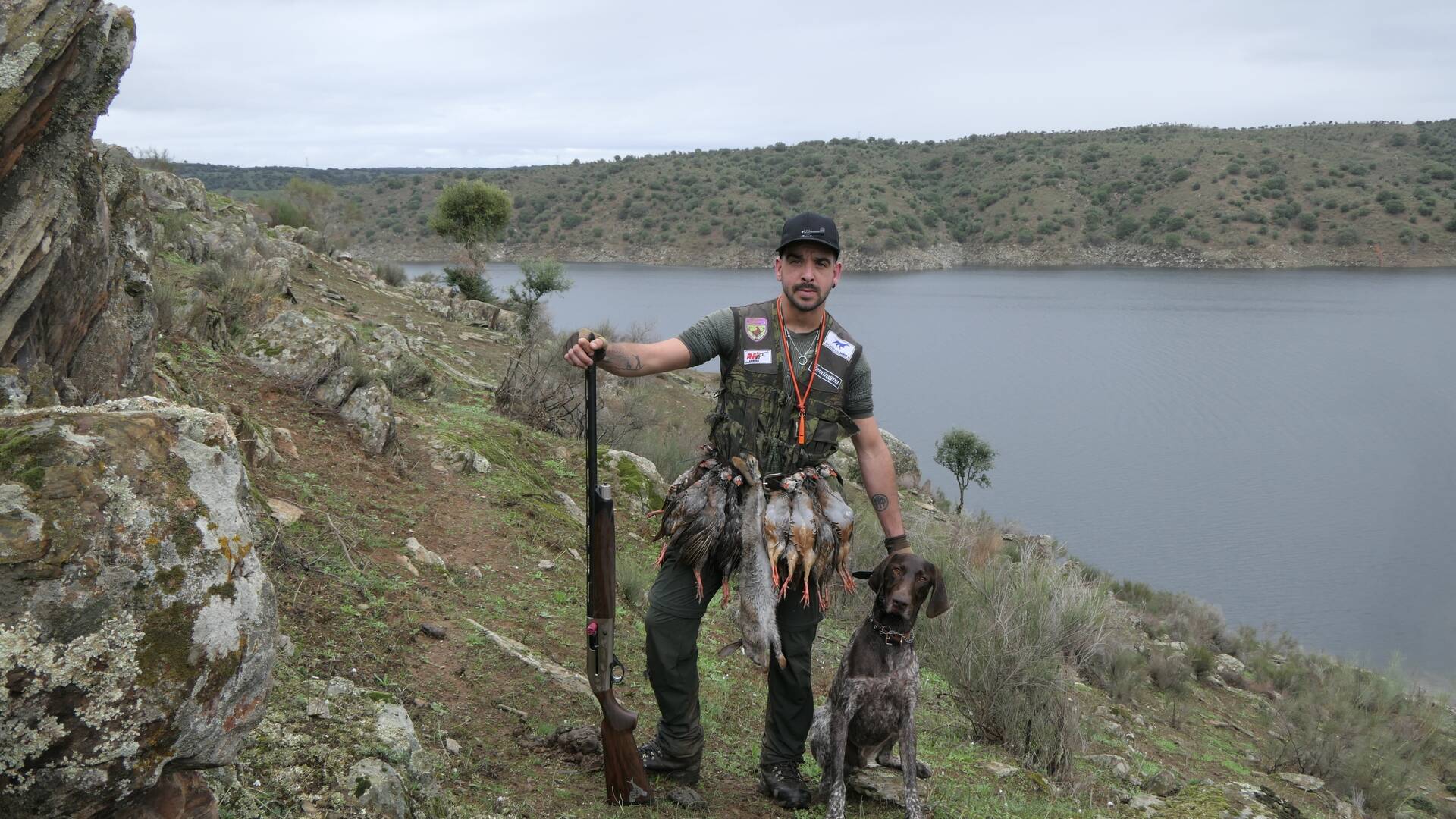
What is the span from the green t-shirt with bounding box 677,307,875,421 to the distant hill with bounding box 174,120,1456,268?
45.7 m

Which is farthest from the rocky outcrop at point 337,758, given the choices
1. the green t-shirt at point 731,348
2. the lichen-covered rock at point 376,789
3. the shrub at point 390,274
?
the shrub at point 390,274

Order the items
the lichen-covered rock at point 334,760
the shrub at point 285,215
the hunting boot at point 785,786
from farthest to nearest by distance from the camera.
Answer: the shrub at point 285,215, the hunting boot at point 785,786, the lichen-covered rock at point 334,760

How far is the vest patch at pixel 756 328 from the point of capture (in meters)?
3.87

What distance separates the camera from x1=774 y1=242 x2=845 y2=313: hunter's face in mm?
3803

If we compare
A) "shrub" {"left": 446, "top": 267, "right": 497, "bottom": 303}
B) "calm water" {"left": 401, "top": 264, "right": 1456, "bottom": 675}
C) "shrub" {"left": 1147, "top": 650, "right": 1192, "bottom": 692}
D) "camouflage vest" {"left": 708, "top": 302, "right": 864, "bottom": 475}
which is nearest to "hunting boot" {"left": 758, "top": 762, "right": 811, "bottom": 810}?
"camouflage vest" {"left": 708, "top": 302, "right": 864, "bottom": 475}

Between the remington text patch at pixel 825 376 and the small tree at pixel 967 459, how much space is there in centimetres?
1848

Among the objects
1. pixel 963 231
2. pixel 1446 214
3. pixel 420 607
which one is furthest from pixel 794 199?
pixel 420 607

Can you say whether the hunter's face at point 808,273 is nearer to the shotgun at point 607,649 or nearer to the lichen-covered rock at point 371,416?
the shotgun at point 607,649

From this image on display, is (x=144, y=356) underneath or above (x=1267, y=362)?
above

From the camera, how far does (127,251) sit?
4477 mm

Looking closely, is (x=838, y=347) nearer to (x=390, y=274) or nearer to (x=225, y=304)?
(x=225, y=304)

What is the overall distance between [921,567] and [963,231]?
59102 mm

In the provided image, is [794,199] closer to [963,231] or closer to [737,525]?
[963,231]

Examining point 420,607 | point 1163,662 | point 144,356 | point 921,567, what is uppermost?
point 144,356
